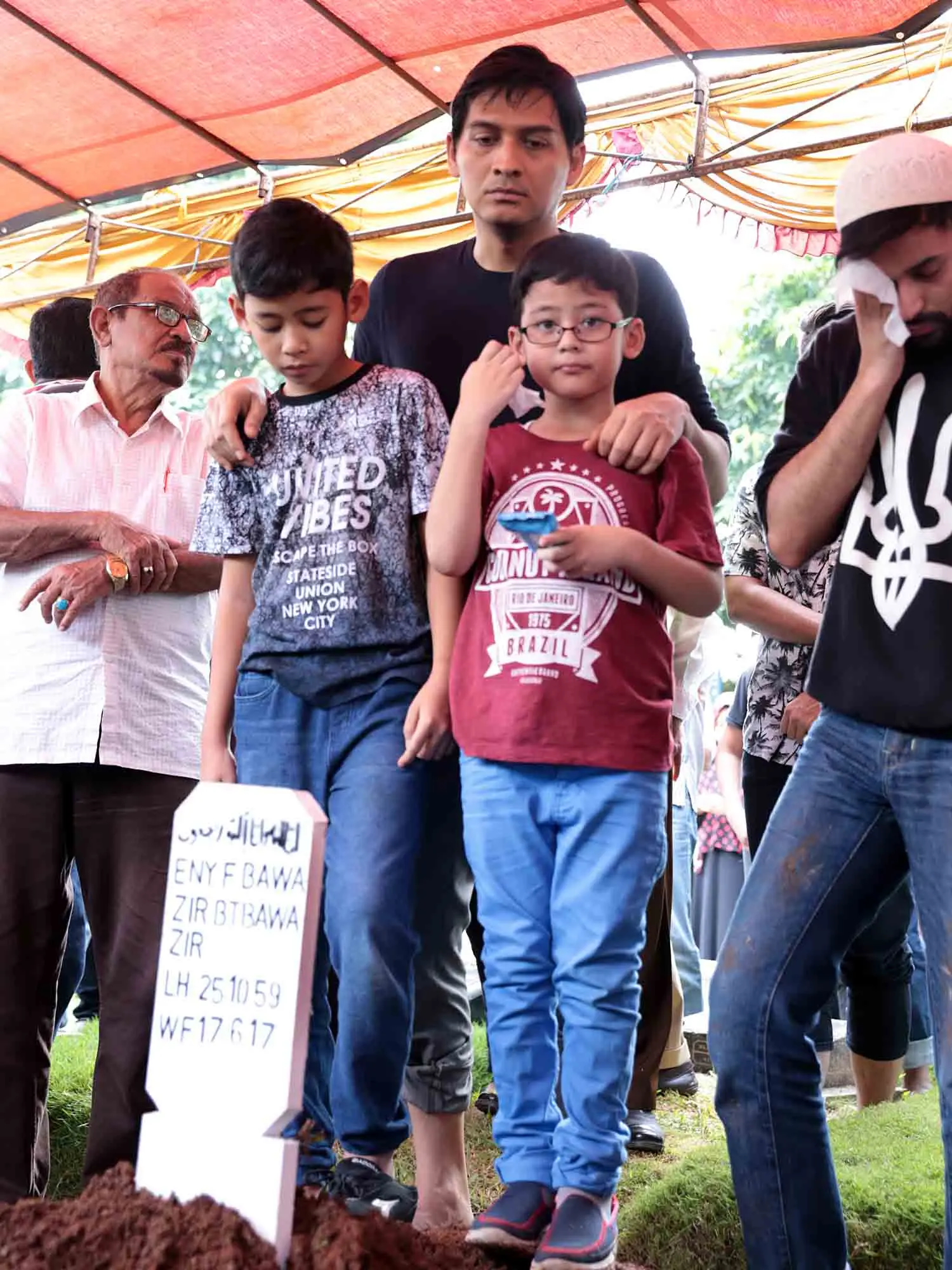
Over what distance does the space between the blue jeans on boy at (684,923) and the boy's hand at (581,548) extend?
3.39 metres

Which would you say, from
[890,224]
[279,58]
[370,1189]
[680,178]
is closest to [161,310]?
[890,224]

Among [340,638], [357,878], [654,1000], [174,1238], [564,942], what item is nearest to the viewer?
[174,1238]

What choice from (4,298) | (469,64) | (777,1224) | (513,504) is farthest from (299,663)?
(4,298)

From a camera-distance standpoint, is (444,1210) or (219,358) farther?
(219,358)

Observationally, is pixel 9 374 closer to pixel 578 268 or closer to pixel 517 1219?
pixel 578 268

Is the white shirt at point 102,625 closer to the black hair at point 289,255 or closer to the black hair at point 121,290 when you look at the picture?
the black hair at point 121,290

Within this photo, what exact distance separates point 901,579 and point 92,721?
5.52 feet

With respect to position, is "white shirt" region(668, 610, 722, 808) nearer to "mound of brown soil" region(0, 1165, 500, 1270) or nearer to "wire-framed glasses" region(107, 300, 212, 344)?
"wire-framed glasses" region(107, 300, 212, 344)

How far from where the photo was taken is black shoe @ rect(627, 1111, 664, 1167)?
376 cm

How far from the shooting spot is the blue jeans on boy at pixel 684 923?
18.2ft

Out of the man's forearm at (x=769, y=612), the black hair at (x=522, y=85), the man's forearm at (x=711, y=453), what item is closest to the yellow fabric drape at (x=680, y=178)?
the man's forearm at (x=769, y=612)

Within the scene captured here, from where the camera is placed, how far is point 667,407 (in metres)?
2.39

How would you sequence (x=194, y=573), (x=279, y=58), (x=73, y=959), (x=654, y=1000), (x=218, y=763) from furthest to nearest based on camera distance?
(x=279, y=58), (x=73, y=959), (x=654, y=1000), (x=194, y=573), (x=218, y=763)

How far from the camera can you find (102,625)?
9.77ft
